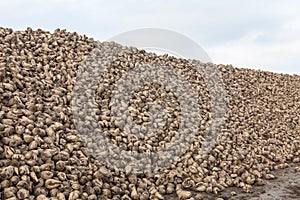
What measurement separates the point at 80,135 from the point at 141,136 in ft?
2.78

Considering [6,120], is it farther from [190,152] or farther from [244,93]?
[244,93]

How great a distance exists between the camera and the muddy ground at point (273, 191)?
4.16m

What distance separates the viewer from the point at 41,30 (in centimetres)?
675

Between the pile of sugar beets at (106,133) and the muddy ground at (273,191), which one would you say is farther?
the muddy ground at (273,191)

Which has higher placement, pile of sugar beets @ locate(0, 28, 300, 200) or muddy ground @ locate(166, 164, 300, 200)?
pile of sugar beets @ locate(0, 28, 300, 200)

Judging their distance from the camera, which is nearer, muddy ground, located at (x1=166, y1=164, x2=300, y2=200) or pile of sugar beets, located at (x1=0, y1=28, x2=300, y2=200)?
pile of sugar beets, located at (x1=0, y1=28, x2=300, y2=200)

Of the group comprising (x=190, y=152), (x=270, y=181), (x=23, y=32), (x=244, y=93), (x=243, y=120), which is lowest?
(x=270, y=181)

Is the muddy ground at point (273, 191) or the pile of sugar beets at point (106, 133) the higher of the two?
the pile of sugar beets at point (106, 133)

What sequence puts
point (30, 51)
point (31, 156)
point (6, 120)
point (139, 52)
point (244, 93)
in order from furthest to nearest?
point (244, 93), point (139, 52), point (30, 51), point (6, 120), point (31, 156)

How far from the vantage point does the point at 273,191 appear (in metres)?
4.50

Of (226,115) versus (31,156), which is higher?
(226,115)

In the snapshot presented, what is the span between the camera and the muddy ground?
416 centimetres

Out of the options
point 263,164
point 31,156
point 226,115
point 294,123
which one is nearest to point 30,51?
point 31,156

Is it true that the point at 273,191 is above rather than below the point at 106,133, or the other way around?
below
